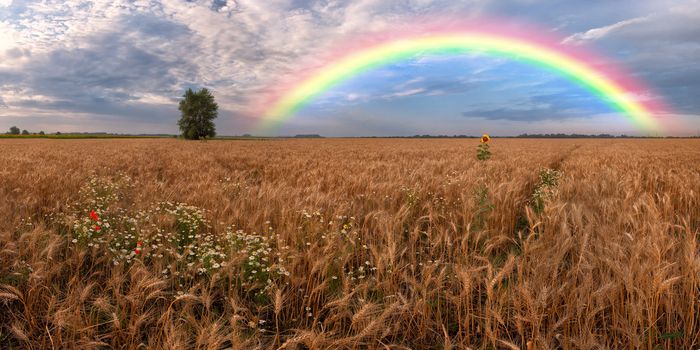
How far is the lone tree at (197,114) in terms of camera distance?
74875 mm

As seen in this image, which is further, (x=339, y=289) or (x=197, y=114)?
(x=197, y=114)

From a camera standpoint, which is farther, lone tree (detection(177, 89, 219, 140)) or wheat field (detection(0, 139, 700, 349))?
lone tree (detection(177, 89, 219, 140))

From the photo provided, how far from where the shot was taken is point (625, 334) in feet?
6.31

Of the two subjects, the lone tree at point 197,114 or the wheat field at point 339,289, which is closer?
the wheat field at point 339,289

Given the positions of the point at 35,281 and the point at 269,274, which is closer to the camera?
the point at 35,281

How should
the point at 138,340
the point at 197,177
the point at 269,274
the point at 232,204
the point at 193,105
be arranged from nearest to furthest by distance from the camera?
Result: 1. the point at 138,340
2. the point at 269,274
3. the point at 232,204
4. the point at 197,177
5. the point at 193,105

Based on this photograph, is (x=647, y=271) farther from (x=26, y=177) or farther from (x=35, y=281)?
(x=26, y=177)

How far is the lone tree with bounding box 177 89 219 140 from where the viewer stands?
74875 mm

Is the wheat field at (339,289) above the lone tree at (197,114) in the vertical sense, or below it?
below

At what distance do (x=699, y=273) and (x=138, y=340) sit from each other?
3399mm

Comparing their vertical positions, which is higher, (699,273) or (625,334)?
(699,273)

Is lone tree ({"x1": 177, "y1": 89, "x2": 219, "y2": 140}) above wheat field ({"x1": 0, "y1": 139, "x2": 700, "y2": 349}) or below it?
above

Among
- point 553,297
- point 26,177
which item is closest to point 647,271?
point 553,297

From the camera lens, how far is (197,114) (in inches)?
2982
